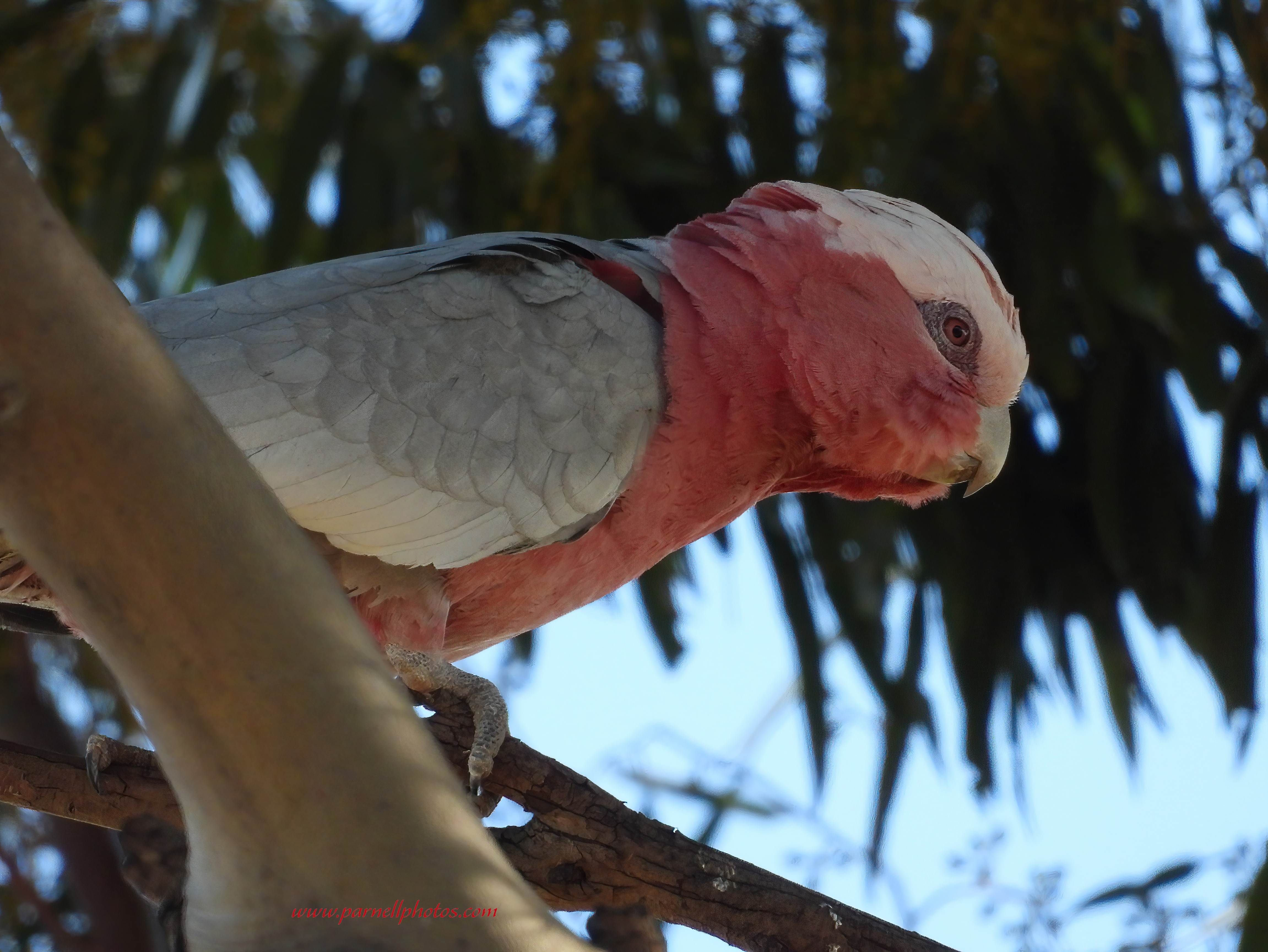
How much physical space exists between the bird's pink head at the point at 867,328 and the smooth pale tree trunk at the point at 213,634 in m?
1.05

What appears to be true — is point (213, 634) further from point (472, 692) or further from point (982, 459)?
point (982, 459)

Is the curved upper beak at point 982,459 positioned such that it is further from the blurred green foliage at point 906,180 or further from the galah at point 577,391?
the blurred green foliage at point 906,180

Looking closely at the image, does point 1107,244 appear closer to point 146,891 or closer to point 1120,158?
point 1120,158

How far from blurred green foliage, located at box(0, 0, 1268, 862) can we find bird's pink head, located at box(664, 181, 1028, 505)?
2.73 feet

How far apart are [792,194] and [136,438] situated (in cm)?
132

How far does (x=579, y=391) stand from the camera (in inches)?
67.2

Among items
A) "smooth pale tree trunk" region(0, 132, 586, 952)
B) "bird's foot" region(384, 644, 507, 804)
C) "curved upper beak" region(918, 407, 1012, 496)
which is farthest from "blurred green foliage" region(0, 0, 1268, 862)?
"smooth pale tree trunk" region(0, 132, 586, 952)

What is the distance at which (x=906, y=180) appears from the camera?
9.00ft

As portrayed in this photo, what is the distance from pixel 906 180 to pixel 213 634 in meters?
2.22

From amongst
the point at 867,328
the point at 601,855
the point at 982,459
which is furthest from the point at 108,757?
the point at 982,459

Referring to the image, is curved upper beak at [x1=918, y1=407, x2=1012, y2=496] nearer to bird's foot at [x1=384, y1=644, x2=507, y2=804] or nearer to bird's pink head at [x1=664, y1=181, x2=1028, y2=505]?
bird's pink head at [x1=664, y1=181, x2=1028, y2=505]

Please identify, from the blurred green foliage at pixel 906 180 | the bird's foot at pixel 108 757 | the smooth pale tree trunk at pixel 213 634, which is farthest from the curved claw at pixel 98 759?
the blurred green foliage at pixel 906 180

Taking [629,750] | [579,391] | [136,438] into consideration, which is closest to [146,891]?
[136,438]

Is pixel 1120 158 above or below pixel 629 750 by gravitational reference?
above
